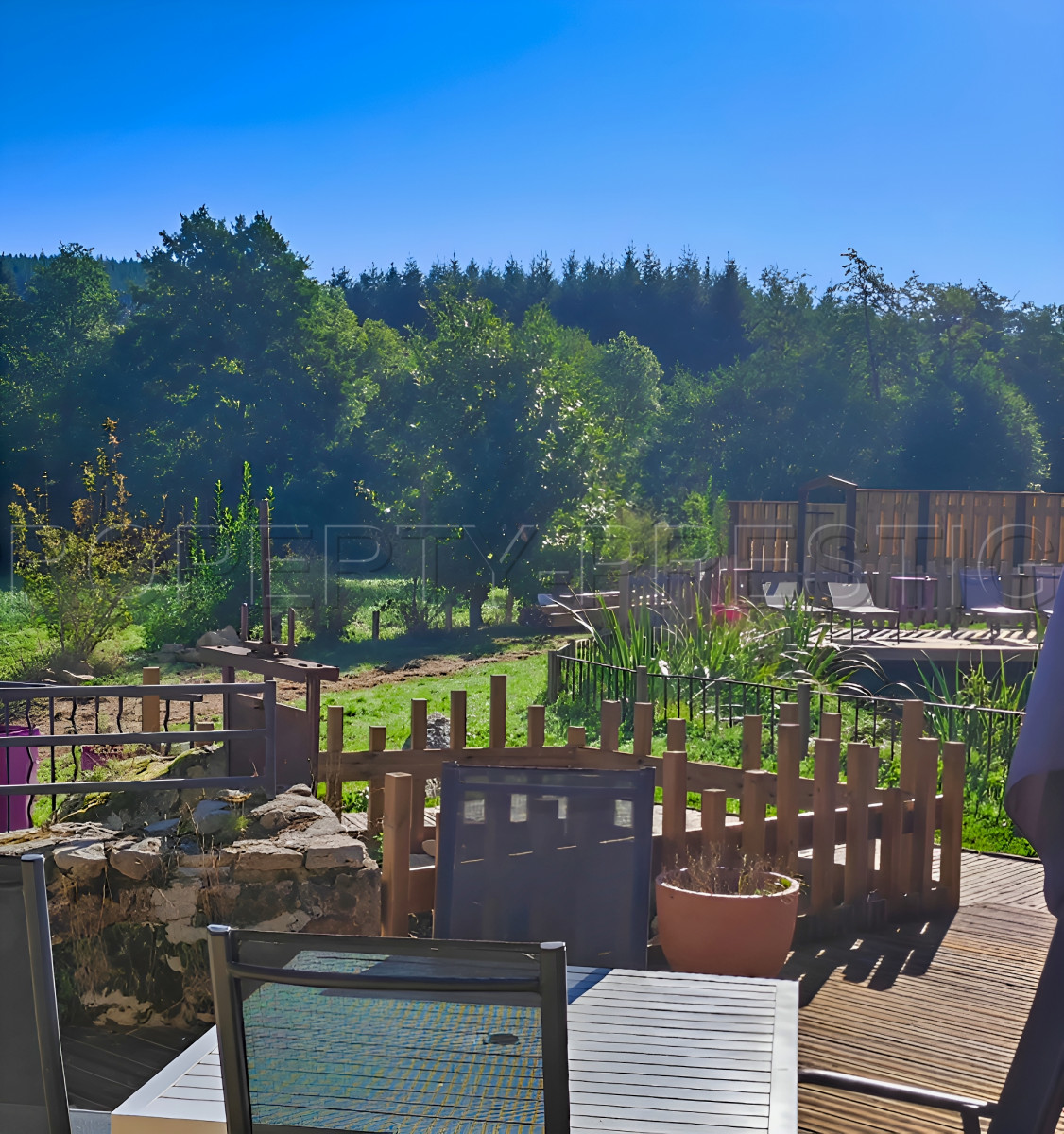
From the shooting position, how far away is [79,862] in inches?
127

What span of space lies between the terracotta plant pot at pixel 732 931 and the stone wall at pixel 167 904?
0.97 metres

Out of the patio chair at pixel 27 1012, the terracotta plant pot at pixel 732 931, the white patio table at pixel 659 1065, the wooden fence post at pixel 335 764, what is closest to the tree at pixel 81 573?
the wooden fence post at pixel 335 764

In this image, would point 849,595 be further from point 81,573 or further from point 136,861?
point 136,861

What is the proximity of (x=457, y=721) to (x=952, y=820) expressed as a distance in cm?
199

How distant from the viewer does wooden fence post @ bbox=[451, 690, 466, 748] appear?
440 cm

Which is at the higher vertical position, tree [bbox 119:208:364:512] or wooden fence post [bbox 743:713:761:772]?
tree [bbox 119:208:364:512]

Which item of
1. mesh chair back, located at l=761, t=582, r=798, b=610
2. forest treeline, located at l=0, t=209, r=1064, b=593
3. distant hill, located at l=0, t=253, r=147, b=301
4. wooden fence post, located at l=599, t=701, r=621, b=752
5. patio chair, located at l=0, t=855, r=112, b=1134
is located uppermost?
distant hill, located at l=0, t=253, r=147, b=301

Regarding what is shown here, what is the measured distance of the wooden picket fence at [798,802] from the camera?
3.75 m

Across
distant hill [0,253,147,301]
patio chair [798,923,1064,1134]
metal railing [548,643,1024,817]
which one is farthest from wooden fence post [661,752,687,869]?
distant hill [0,253,147,301]

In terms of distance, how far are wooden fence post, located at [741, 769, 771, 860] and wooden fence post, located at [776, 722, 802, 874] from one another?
0.10 metres

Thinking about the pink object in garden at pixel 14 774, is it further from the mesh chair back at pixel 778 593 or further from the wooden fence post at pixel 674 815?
the mesh chair back at pixel 778 593

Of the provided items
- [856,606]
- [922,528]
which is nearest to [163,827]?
[856,606]

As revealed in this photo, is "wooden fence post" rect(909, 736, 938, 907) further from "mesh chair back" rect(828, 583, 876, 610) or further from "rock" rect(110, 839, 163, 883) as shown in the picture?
"mesh chair back" rect(828, 583, 876, 610)

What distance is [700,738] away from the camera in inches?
289
